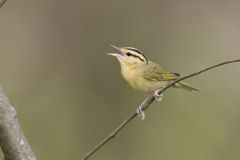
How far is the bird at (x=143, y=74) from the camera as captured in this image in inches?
174

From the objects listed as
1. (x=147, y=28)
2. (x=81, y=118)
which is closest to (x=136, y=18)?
(x=147, y=28)

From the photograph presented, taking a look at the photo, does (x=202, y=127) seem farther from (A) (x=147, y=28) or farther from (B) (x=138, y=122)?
(A) (x=147, y=28)

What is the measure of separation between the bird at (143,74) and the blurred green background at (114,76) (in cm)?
334

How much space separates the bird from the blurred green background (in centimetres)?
334

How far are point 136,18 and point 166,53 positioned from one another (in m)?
0.68

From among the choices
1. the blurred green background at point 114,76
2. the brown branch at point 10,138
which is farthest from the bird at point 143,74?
the blurred green background at point 114,76

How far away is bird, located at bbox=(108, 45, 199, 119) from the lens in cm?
442

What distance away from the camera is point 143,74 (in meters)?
4.54

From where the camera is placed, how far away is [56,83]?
9047mm

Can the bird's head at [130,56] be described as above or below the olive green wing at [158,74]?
above

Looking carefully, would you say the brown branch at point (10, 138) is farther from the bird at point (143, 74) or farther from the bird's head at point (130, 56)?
the bird's head at point (130, 56)

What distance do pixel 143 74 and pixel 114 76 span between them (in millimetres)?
4227

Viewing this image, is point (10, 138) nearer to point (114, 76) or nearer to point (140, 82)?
point (140, 82)

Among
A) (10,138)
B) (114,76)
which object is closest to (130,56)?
(10,138)
